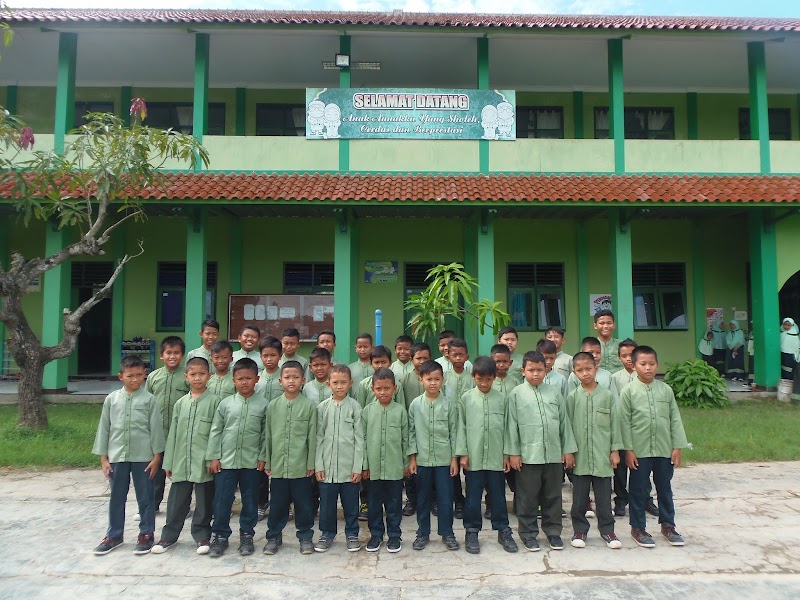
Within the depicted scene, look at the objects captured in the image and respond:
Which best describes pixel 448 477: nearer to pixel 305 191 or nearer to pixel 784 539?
pixel 784 539

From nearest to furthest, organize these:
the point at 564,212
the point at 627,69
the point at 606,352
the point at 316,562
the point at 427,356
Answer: the point at 316,562, the point at 427,356, the point at 606,352, the point at 564,212, the point at 627,69

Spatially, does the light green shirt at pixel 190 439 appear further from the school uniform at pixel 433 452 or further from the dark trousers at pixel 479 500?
the dark trousers at pixel 479 500

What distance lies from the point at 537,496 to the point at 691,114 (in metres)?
11.1

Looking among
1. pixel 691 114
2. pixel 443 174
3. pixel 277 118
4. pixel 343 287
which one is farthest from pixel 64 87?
pixel 691 114

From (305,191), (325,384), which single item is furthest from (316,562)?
(305,191)

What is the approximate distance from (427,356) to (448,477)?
1.10m

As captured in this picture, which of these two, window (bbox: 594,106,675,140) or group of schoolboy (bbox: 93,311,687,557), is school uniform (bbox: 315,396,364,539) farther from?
window (bbox: 594,106,675,140)

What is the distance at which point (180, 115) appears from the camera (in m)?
11.9

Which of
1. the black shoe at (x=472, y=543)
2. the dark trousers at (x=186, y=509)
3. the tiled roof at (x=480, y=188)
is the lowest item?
the black shoe at (x=472, y=543)

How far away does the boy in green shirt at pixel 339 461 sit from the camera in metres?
3.88

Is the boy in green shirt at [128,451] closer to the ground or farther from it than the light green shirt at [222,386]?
closer to the ground

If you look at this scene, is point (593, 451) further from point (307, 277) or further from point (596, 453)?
point (307, 277)

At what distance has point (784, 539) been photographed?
13.3 ft

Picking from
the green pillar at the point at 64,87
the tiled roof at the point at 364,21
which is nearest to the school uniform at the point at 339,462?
the tiled roof at the point at 364,21
